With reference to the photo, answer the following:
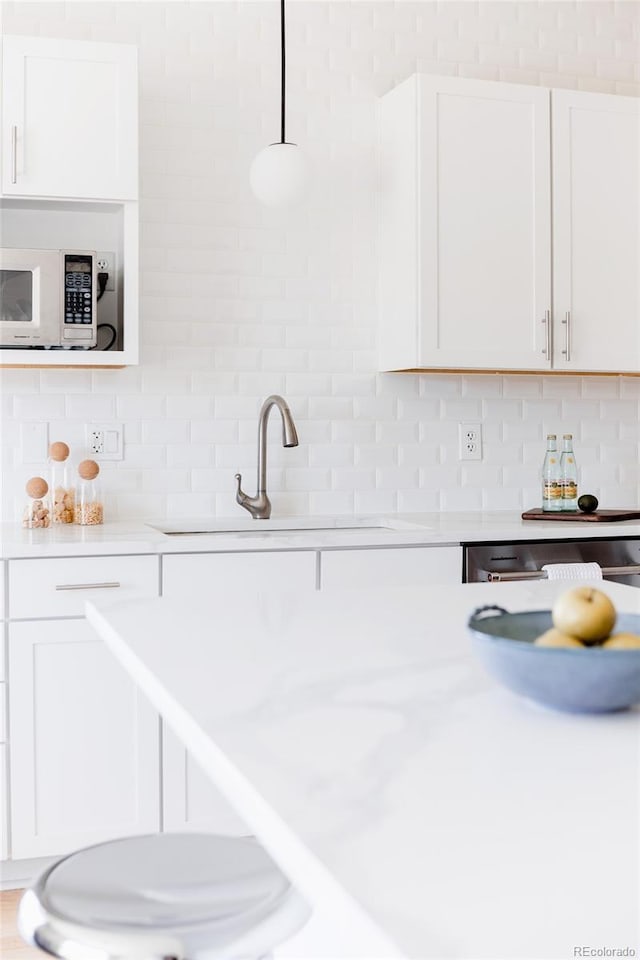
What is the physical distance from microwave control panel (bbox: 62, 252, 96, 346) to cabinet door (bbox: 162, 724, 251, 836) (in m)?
1.15

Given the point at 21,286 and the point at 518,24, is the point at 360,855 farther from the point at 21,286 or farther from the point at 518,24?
the point at 518,24

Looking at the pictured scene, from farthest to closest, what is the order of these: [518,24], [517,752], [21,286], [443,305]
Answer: [518,24] → [443,305] → [21,286] → [517,752]

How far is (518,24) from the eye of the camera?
3850 millimetres

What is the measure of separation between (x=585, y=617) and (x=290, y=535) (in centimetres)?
205

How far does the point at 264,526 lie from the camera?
3.38m

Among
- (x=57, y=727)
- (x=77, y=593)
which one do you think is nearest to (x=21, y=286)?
(x=77, y=593)

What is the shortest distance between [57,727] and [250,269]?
1.64m

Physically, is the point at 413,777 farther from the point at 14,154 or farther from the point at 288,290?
the point at 288,290

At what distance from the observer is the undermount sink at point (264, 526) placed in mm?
3309

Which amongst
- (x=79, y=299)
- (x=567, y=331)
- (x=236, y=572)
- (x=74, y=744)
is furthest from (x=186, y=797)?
(x=567, y=331)

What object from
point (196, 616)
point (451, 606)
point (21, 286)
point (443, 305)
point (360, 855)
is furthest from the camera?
point (443, 305)

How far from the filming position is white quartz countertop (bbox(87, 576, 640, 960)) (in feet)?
1.96

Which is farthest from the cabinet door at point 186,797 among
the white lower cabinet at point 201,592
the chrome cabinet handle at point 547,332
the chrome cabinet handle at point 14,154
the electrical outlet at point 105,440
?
the chrome cabinet handle at point 547,332

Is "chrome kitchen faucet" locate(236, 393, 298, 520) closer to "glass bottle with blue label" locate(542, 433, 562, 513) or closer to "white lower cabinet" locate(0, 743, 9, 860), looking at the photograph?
"glass bottle with blue label" locate(542, 433, 562, 513)
